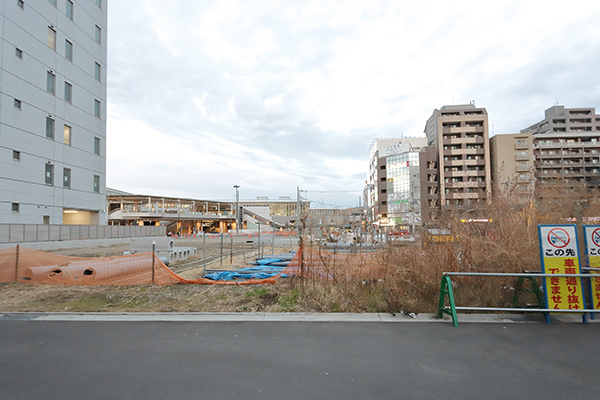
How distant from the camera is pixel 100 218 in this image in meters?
35.7

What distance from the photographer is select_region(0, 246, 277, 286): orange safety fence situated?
10641 millimetres

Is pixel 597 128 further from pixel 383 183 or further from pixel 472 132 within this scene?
pixel 383 183

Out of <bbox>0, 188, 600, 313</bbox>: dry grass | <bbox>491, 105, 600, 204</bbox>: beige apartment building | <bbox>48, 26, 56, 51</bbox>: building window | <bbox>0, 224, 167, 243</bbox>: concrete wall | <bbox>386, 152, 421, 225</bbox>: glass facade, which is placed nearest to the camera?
<bbox>0, 188, 600, 313</bbox>: dry grass

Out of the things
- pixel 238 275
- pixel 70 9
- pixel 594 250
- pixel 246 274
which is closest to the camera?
pixel 594 250

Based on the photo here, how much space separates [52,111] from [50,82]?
2.63m

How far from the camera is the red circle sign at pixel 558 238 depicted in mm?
6180

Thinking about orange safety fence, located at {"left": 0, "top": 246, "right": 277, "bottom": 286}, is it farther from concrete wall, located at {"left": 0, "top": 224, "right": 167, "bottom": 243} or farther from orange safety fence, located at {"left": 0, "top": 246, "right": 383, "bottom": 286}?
concrete wall, located at {"left": 0, "top": 224, "right": 167, "bottom": 243}

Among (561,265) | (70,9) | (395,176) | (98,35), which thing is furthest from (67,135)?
(395,176)

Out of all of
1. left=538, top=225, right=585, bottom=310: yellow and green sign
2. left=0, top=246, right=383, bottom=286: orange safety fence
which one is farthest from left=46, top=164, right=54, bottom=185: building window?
left=538, top=225, right=585, bottom=310: yellow and green sign

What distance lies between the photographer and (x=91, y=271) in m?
11.0

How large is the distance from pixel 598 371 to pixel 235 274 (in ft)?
33.5

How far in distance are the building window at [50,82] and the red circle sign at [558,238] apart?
36.5 metres

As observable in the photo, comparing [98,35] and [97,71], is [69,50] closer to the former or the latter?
[97,71]

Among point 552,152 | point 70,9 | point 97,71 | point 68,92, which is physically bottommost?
point 68,92
